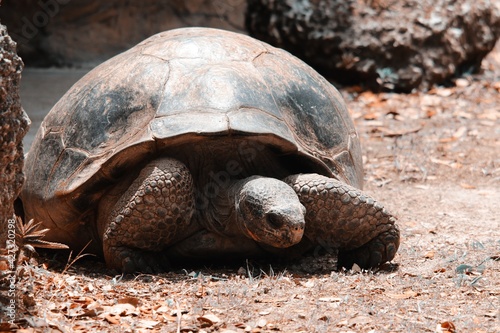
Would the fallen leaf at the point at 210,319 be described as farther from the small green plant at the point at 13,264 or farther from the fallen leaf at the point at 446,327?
the fallen leaf at the point at 446,327

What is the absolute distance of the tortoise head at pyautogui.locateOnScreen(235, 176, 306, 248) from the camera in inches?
151

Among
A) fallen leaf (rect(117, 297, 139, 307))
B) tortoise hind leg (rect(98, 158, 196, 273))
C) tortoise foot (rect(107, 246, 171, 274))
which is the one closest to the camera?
fallen leaf (rect(117, 297, 139, 307))

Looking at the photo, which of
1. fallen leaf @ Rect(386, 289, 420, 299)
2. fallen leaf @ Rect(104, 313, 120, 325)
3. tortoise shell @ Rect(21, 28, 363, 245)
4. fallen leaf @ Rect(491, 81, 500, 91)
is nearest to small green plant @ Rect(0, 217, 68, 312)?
fallen leaf @ Rect(104, 313, 120, 325)

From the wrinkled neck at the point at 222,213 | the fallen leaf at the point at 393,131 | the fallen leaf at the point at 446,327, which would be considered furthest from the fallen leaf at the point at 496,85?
the fallen leaf at the point at 446,327

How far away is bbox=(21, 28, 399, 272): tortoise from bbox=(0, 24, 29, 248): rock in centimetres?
91

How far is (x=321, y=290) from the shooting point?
365 cm

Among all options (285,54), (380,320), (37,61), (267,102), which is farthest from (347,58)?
(380,320)

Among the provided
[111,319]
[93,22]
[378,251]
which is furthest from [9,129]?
[93,22]

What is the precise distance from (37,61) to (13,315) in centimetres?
757

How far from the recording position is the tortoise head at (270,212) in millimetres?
3826

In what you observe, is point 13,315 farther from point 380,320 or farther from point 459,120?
point 459,120

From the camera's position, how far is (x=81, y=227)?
452 centimetres

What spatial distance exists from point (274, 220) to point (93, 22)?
288 inches

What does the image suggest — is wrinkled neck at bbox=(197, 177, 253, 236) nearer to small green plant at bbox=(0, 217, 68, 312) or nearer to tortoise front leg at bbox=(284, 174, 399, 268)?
tortoise front leg at bbox=(284, 174, 399, 268)
